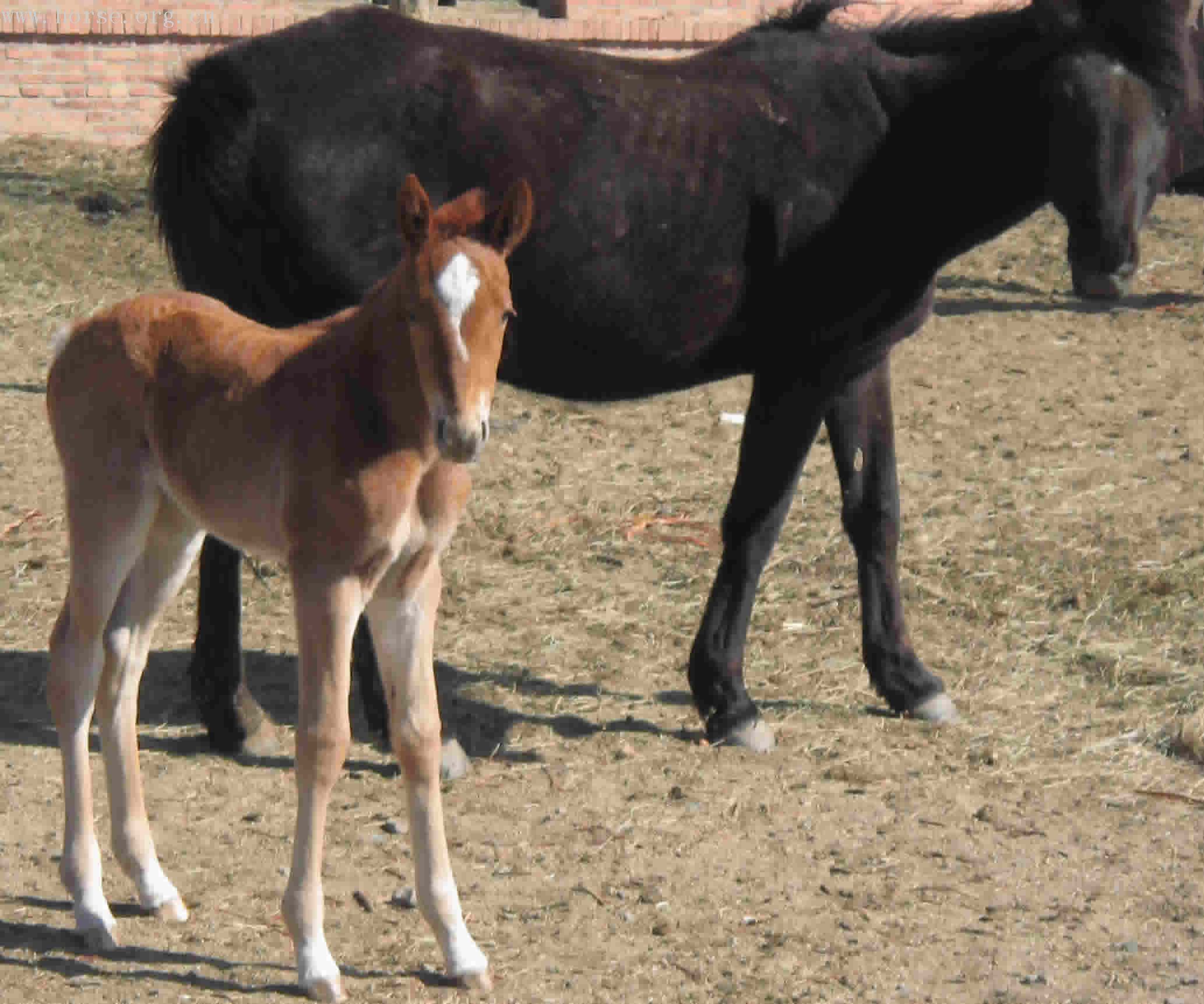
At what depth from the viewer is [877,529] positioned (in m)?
5.77

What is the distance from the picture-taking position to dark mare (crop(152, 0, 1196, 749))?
4.96 metres

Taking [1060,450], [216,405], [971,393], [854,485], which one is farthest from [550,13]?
[216,405]

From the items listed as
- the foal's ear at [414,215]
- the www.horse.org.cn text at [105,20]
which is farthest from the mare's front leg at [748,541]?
the www.horse.org.cn text at [105,20]

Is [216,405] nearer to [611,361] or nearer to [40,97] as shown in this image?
[611,361]

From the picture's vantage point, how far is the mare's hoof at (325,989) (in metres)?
3.65

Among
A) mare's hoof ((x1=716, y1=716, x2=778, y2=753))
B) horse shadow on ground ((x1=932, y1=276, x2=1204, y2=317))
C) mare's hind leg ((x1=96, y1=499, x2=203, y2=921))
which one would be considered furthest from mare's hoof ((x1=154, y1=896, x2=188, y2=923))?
horse shadow on ground ((x1=932, y1=276, x2=1204, y2=317))

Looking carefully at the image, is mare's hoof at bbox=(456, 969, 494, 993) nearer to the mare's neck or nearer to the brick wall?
the mare's neck

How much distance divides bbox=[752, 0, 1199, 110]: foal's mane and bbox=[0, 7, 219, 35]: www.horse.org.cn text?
329 inches

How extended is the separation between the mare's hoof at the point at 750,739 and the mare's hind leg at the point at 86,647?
79.1 inches

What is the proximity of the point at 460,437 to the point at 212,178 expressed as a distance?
200cm

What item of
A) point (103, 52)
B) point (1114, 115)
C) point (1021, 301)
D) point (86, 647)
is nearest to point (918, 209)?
point (1114, 115)

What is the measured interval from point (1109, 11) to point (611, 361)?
173 cm

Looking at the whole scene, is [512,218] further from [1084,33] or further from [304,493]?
[1084,33]

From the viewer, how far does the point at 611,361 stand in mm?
5215
